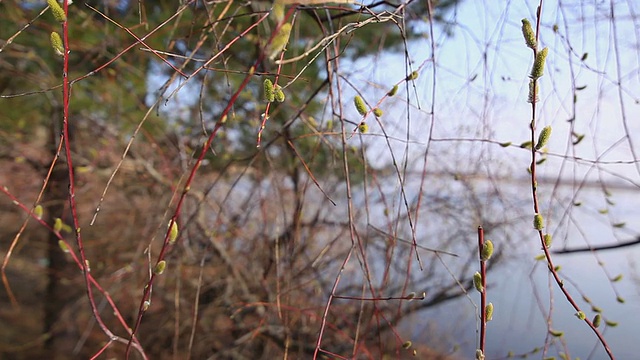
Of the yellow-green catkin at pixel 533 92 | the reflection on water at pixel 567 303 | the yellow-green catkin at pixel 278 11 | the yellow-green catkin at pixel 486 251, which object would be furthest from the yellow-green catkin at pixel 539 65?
the reflection on water at pixel 567 303

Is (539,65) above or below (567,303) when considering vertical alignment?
above

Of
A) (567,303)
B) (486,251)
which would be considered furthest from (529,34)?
(567,303)

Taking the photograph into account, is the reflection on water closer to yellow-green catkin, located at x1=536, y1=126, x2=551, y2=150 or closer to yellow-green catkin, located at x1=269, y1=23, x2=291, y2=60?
yellow-green catkin, located at x1=536, y1=126, x2=551, y2=150

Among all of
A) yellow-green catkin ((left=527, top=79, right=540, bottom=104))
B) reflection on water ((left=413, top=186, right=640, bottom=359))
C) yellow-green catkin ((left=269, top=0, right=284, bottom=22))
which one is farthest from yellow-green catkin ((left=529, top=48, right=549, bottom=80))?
reflection on water ((left=413, top=186, right=640, bottom=359))

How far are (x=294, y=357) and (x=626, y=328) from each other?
1.16 metres

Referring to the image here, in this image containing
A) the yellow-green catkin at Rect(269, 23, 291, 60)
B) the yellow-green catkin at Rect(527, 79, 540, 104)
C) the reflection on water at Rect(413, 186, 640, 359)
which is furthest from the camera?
the reflection on water at Rect(413, 186, 640, 359)

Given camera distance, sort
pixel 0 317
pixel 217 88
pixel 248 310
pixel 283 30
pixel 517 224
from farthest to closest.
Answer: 1. pixel 0 317
2. pixel 217 88
3. pixel 517 224
4. pixel 248 310
5. pixel 283 30

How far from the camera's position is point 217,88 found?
84.1 inches

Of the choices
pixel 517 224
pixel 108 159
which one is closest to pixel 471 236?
pixel 517 224

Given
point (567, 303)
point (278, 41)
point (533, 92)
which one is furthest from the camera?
point (567, 303)

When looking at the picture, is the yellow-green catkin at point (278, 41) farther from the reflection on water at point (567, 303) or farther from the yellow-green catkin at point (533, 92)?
the reflection on water at point (567, 303)

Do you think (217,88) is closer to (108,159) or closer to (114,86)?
(114,86)

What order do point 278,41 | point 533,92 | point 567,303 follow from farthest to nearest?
1. point 567,303
2. point 533,92
3. point 278,41

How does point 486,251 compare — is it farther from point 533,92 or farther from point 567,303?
point 567,303
